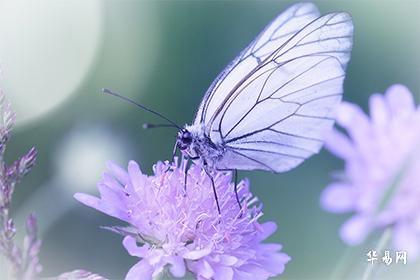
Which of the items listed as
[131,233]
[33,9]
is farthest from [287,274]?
[33,9]

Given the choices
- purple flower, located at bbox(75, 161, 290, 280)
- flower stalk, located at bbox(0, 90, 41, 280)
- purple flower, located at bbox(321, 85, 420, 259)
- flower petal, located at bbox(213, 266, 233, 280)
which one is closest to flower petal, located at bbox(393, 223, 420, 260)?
purple flower, located at bbox(321, 85, 420, 259)

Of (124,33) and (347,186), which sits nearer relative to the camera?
(347,186)

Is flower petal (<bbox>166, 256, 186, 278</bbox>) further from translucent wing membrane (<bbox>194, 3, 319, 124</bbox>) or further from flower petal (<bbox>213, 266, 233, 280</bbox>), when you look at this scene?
translucent wing membrane (<bbox>194, 3, 319, 124</bbox>)

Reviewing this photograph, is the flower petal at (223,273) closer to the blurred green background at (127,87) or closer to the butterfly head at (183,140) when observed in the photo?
the butterfly head at (183,140)

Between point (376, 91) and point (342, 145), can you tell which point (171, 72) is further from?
point (342, 145)

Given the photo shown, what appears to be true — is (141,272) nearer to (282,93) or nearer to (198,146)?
(198,146)

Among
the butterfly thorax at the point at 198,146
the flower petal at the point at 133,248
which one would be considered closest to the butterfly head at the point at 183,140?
the butterfly thorax at the point at 198,146

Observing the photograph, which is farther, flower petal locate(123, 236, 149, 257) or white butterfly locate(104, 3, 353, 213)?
white butterfly locate(104, 3, 353, 213)
